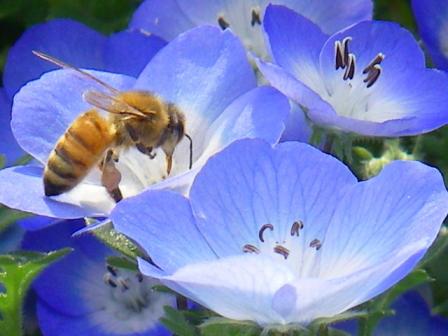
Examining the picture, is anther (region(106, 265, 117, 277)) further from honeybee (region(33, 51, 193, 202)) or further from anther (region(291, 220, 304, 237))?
anther (region(291, 220, 304, 237))

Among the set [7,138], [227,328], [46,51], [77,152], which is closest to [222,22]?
[46,51]

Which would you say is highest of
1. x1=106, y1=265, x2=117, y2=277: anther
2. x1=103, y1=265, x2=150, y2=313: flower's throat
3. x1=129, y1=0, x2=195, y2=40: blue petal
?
x1=129, y1=0, x2=195, y2=40: blue petal

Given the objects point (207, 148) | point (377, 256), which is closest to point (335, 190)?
point (377, 256)

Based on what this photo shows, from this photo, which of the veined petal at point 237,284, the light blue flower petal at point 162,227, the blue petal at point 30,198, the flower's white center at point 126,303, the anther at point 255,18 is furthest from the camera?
the anther at point 255,18

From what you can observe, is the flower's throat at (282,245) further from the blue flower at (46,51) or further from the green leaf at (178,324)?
the blue flower at (46,51)

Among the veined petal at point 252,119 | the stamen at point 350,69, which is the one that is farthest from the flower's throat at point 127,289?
the stamen at point 350,69

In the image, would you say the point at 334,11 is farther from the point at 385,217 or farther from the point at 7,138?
the point at 385,217

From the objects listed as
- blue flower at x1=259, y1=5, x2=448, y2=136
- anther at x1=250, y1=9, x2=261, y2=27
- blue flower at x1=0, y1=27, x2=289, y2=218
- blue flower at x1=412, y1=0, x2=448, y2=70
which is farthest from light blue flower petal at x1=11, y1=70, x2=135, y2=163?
blue flower at x1=412, y1=0, x2=448, y2=70
